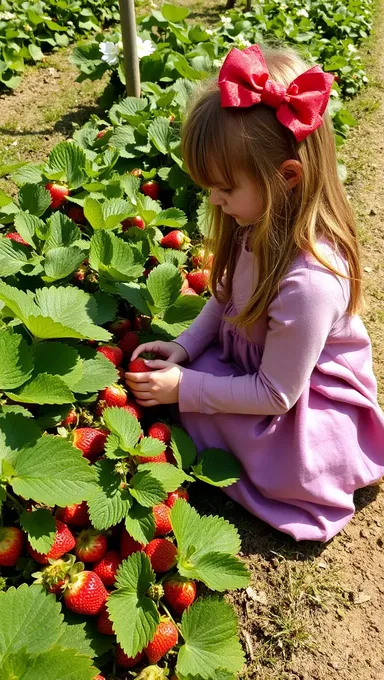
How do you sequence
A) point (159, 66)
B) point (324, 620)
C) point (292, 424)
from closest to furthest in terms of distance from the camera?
1. point (324, 620)
2. point (292, 424)
3. point (159, 66)

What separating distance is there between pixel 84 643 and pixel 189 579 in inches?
11.6

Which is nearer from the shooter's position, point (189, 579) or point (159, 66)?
point (189, 579)

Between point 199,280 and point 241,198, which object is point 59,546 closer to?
point 241,198

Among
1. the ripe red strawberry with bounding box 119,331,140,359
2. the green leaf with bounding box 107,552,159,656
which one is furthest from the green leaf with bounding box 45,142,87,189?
the green leaf with bounding box 107,552,159,656

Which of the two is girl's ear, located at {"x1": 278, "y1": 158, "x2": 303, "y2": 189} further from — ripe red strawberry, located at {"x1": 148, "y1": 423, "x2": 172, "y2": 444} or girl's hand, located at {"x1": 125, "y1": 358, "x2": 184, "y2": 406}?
ripe red strawberry, located at {"x1": 148, "y1": 423, "x2": 172, "y2": 444}

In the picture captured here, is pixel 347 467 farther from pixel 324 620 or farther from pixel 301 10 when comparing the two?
pixel 301 10

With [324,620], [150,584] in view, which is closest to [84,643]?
[150,584]

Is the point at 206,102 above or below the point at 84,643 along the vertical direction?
above

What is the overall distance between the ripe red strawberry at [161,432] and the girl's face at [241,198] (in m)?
0.65

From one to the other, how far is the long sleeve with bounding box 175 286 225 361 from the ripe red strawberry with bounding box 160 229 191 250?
1.74 feet

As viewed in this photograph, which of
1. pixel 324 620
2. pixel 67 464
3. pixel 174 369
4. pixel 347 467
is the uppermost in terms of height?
pixel 67 464

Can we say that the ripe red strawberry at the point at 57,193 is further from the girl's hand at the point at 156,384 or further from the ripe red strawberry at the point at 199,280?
the girl's hand at the point at 156,384

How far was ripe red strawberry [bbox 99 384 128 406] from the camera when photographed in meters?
1.85

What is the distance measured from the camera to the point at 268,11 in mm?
5832
